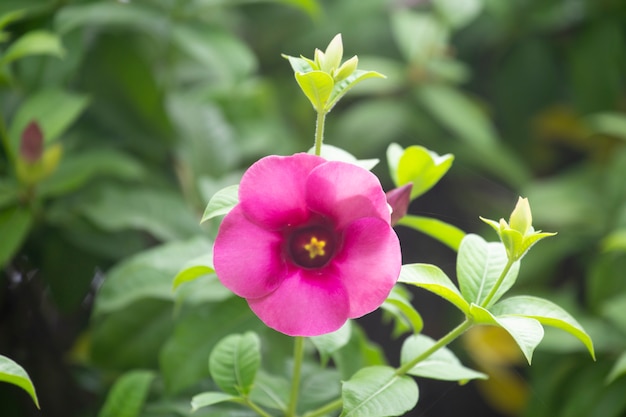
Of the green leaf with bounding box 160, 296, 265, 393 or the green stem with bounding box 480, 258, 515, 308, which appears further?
the green leaf with bounding box 160, 296, 265, 393

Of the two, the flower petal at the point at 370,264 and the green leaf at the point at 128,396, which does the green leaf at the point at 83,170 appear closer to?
the green leaf at the point at 128,396

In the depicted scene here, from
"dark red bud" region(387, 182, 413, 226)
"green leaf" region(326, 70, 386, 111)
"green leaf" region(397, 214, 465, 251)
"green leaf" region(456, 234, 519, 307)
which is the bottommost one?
"green leaf" region(397, 214, 465, 251)

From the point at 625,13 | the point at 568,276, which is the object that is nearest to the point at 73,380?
the point at 568,276

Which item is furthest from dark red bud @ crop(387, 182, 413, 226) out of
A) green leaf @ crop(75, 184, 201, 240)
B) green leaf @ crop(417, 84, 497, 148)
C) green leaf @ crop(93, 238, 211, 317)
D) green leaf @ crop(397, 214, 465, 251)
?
green leaf @ crop(417, 84, 497, 148)

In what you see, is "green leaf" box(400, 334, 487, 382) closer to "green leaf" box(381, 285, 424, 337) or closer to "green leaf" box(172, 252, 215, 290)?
"green leaf" box(381, 285, 424, 337)

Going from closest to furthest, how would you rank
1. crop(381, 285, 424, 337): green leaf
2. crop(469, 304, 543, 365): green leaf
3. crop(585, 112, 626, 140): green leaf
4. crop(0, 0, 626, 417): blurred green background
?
crop(469, 304, 543, 365): green leaf < crop(381, 285, 424, 337): green leaf < crop(0, 0, 626, 417): blurred green background < crop(585, 112, 626, 140): green leaf

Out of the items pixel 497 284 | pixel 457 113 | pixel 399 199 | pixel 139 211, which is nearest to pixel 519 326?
pixel 497 284

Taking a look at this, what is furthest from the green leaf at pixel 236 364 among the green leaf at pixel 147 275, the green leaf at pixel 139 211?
the green leaf at pixel 139 211
